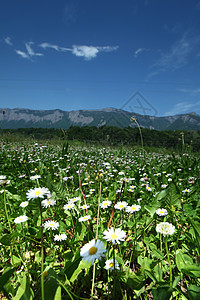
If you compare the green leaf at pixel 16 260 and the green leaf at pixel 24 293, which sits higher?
the green leaf at pixel 24 293

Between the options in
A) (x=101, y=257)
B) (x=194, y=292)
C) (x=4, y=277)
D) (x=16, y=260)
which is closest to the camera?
Answer: (x=194, y=292)

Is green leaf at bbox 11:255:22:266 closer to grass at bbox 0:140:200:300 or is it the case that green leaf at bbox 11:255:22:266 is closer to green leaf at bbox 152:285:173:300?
grass at bbox 0:140:200:300

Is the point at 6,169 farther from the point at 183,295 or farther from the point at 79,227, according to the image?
the point at 183,295

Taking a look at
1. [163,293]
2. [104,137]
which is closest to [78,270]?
[163,293]

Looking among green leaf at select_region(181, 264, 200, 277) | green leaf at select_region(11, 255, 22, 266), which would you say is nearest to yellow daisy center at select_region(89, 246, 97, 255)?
Answer: green leaf at select_region(181, 264, 200, 277)

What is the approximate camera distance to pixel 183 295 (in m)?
0.99

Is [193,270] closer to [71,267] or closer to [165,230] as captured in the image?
[165,230]

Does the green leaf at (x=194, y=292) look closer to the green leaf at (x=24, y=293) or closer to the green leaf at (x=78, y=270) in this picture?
the green leaf at (x=78, y=270)

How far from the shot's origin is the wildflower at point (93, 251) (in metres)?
0.77

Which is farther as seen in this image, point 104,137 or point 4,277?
point 104,137

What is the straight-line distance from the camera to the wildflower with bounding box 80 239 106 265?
77 cm

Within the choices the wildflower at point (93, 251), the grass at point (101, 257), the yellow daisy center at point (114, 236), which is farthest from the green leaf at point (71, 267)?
the yellow daisy center at point (114, 236)

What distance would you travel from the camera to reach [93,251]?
82 cm

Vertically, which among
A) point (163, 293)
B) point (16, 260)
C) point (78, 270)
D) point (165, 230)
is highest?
point (165, 230)
